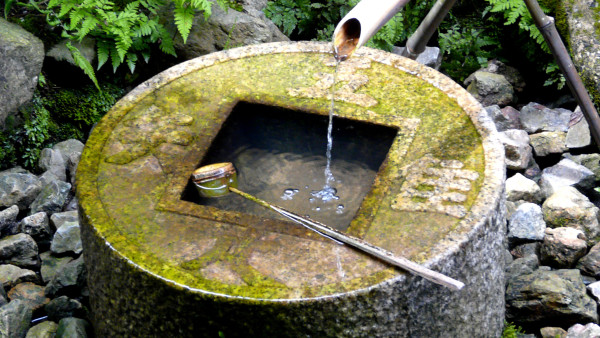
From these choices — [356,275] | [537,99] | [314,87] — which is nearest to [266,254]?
[356,275]

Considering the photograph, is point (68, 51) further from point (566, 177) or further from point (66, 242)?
point (566, 177)

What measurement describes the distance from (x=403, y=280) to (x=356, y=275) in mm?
184

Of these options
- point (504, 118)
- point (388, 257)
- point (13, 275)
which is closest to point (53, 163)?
point (13, 275)

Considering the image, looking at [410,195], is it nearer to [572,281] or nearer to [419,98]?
[419,98]

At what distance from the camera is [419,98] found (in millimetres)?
3764

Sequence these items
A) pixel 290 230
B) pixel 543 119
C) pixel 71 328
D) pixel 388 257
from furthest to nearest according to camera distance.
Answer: pixel 543 119 < pixel 71 328 < pixel 290 230 < pixel 388 257

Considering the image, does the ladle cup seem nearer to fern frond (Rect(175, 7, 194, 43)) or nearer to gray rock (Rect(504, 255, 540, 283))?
gray rock (Rect(504, 255, 540, 283))

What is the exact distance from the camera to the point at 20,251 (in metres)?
4.14

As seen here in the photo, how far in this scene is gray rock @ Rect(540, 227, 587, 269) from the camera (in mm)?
4062

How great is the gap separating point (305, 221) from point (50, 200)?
7.01 feet

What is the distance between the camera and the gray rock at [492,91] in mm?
5504

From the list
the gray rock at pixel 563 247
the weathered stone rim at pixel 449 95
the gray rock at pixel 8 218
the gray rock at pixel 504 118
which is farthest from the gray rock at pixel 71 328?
the gray rock at pixel 504 118

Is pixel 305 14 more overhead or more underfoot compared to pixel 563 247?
more overhead

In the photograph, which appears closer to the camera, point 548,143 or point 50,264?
point 50,264
